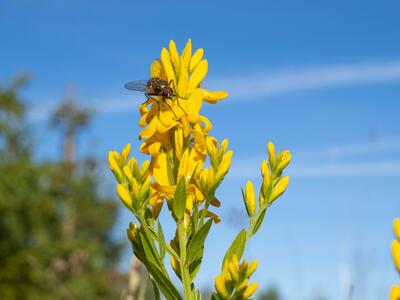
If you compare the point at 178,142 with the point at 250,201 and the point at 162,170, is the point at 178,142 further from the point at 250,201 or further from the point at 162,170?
the point at 250,201

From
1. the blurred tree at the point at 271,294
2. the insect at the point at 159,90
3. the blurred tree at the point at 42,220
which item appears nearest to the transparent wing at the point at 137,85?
the insect at the point at 159,90

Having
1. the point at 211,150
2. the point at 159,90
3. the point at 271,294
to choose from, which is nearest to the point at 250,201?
the point at 211,150

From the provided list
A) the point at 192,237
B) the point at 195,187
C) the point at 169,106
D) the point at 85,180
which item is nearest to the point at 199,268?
the point at 192,237

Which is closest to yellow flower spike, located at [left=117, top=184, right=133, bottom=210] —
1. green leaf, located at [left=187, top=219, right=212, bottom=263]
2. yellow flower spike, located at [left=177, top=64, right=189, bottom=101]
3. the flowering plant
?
the flowering plant

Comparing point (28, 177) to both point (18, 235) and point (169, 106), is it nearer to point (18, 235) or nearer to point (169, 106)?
point (18, 235)

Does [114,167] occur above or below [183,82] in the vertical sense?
below

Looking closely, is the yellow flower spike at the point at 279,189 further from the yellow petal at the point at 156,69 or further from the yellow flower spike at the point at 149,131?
the yellow petal at the point at 156,69
